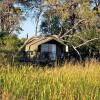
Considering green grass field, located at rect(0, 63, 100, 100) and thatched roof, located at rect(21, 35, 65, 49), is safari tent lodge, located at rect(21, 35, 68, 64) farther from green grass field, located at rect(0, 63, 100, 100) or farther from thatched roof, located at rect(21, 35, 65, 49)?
green grass field, located at rect(0, 63, 100, 100)

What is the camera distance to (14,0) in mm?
40875

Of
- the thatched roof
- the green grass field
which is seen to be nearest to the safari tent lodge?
the thatched roof

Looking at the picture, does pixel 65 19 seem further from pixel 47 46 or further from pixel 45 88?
pixel 45 88

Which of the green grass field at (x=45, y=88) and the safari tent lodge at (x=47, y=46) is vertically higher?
the safari tent lodge at (x=47, y=46)

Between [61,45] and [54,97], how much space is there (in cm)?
3296

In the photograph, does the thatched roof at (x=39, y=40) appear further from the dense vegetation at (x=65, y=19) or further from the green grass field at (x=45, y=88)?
the green grass field at (x=45, y=88)

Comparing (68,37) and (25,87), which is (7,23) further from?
(25,87)

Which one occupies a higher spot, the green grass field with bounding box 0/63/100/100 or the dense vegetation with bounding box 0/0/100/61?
the dense vegetation with bounding box 0/0/100/61

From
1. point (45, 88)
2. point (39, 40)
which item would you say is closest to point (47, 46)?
point (39, 40)

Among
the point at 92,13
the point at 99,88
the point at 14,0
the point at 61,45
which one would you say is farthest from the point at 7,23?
the point at 99,88

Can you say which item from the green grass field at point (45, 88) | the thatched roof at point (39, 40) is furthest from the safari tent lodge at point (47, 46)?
the green grass field at point (45, 88)

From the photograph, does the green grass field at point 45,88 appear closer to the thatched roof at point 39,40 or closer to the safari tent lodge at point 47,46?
the safari tent lodge at point 47,46

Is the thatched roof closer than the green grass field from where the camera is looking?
No

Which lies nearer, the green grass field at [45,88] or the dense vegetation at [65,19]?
the green grass field at [45,88]
